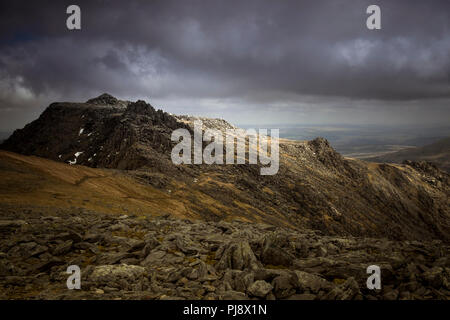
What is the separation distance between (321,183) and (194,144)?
126 feet

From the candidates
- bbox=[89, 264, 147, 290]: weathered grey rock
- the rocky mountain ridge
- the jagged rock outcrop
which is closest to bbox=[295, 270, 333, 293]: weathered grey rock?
the jagged rock outcrop

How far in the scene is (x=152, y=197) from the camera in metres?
38.1

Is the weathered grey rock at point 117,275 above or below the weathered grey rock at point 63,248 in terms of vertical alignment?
below

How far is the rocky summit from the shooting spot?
9.23 m

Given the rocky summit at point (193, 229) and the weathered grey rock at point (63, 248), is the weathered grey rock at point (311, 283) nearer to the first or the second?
the rocky summit at point (193, 229)

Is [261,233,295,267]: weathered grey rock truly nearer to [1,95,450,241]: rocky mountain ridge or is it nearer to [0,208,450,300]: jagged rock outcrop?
[0,208,450,300]: jagged rock outcrop

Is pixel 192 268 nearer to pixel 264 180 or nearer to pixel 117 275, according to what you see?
pixel 117 275

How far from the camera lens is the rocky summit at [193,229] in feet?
30.3

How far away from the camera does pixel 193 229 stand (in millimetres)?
17328

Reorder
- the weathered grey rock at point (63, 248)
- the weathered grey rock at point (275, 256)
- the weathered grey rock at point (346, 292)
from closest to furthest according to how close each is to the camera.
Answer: the weathered grey rock at point (346, 292), the weathered grey rock at point (63, 248), the weathered grey rock at point (275, 256)

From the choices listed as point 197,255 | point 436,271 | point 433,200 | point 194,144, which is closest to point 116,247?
point 197,255

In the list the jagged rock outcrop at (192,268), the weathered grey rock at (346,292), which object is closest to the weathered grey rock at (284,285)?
the jagged rock outcrop at (192,268)
